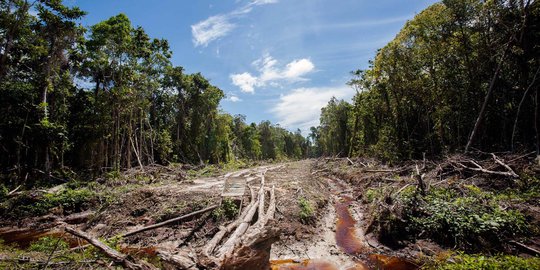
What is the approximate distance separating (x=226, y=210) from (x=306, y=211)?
317 cm

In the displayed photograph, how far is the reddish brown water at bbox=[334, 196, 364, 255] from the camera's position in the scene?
7852 mm

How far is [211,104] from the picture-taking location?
39.4 m

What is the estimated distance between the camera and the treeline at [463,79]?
518 inches

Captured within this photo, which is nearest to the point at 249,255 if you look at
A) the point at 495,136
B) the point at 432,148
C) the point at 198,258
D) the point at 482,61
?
the point at 198,258

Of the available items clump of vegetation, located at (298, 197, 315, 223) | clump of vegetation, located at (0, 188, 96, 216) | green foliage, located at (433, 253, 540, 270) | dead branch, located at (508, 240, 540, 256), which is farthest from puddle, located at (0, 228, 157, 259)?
dead branch, located at (508, 240, 540, 256)

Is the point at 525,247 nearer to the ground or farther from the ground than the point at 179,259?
nearer to the ground

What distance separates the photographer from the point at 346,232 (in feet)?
30.6

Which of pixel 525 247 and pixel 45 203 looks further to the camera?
pixel 45 203

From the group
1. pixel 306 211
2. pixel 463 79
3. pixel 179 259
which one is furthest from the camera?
pixel 463 79

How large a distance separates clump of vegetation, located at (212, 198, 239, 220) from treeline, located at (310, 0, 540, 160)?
13.0m

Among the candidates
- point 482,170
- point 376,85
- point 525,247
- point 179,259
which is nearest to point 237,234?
point 179,259

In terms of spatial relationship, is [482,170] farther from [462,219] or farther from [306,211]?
[306,211]

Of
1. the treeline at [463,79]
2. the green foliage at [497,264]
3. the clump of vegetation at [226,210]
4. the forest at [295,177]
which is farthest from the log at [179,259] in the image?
the treeline at [463,79]

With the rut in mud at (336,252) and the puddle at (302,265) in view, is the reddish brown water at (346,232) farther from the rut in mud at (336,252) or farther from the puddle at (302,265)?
the puddle at (302,265)
